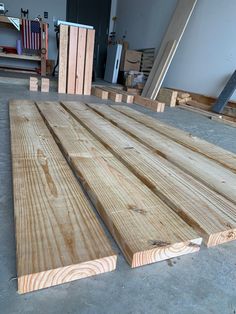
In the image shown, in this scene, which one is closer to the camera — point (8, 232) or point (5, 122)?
point (8, 232)

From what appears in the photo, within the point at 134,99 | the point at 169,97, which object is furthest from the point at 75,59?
the point at 169,97

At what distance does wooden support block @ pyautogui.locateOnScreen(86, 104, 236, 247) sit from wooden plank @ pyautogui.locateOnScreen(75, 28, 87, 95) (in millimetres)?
2122

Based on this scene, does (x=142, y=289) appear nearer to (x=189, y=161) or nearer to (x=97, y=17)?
(x=189, y=161)

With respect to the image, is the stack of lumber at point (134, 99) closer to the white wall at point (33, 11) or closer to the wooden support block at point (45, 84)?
the wooden support block at point (45, 84)

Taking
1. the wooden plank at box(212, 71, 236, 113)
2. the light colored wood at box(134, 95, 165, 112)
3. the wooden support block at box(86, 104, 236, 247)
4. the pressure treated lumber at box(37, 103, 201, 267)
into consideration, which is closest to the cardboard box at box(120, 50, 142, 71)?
the light colored wood at box(134, 95, 165, 112)

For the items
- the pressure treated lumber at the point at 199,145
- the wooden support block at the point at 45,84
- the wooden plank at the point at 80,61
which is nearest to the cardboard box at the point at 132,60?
the wooden plank at the point at 80,61

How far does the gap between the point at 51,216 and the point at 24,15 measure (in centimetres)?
634

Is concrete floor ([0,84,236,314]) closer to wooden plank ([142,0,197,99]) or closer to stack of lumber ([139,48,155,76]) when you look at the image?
wooden plank ([142,0,197,99])

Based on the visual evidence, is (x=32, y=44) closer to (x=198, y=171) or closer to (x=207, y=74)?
(x=207, y=74)

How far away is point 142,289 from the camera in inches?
21.6

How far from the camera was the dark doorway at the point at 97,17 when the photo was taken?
6.14m

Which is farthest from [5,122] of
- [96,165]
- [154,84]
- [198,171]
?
[154,84]

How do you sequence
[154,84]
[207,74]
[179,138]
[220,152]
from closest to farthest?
[220,152]
[179,138]
[207,74]
[154,84]

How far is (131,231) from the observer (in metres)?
0.64
